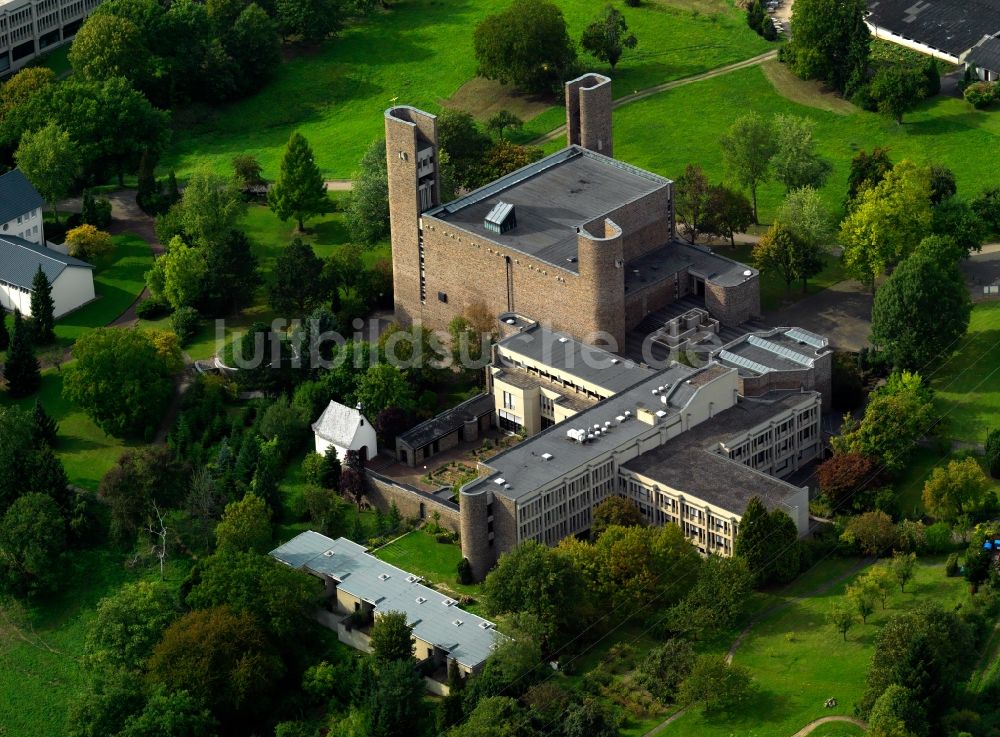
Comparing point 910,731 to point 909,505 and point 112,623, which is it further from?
point 112,623

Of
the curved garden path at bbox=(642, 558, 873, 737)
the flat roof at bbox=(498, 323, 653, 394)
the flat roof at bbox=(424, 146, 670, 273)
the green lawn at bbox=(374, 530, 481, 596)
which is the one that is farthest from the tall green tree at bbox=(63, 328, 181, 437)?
the curved garden path at bbox=(642, 558, 873, 737)

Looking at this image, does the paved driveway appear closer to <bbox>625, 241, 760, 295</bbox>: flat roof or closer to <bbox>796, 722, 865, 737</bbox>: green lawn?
<bbox>625, 241, 760, 295</bbox>: flat roof

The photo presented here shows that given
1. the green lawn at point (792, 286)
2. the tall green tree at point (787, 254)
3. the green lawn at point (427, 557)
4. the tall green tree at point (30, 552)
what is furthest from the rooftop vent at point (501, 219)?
the tall green tree at point (30, 552)

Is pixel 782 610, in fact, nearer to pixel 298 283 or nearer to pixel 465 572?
pixel 465 572

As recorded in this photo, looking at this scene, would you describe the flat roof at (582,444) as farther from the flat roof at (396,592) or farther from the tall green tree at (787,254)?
the tall green tree at (787,254)

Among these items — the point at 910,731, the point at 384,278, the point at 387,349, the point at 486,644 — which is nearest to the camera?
the point at 910,731

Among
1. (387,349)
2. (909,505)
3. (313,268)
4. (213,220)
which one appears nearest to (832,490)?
(909,505)
